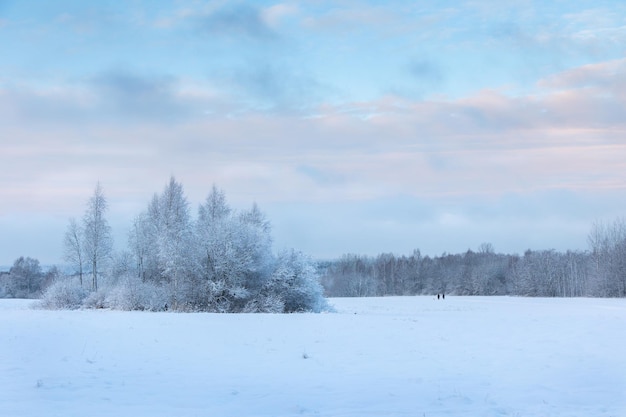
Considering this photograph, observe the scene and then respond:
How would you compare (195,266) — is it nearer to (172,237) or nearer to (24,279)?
(172,237)

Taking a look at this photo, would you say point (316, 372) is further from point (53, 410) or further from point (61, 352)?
point (61, 352)

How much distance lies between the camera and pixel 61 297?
4412cm

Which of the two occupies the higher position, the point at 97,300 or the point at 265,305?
the point at 97,300

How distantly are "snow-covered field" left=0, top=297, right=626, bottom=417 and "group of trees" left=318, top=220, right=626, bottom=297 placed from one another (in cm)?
6673

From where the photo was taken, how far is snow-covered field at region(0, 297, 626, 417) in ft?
34.9

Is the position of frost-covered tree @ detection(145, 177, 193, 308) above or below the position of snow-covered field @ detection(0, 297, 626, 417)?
above

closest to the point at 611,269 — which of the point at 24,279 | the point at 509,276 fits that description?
the point at 509,276

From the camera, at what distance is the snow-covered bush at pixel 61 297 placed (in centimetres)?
4400

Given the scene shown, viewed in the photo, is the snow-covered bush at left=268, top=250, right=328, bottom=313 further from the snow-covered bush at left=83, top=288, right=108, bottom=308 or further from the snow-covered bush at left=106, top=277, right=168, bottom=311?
the snow-covered bush at left=83, top=288, right=108, bottom=308

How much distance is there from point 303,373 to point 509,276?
114532 mm

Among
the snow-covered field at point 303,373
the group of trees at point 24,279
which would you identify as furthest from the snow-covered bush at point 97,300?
the group of trees at point 24,279

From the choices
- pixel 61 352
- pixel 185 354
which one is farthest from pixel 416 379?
pixel 61 352

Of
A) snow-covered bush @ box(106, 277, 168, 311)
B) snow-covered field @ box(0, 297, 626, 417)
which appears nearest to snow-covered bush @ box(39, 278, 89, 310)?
snow-covered bush @ box(106, 277, 168, 311)

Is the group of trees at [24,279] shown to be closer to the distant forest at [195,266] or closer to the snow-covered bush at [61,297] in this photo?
the distant forest at [195,266]
